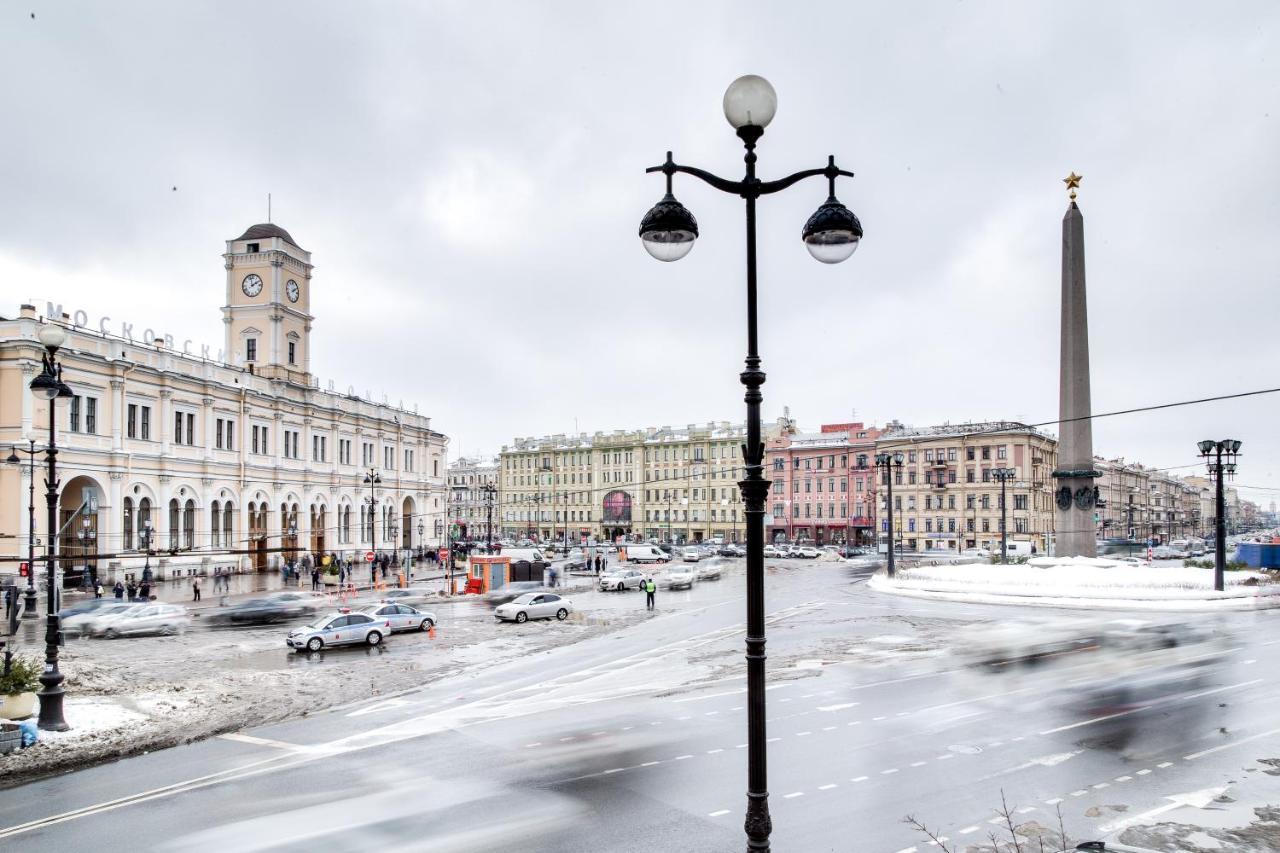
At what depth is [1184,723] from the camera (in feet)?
47.6

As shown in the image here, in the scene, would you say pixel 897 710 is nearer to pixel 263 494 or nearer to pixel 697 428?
pixel 263 494

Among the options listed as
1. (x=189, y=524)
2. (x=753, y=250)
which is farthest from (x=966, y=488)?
(x=753, y=250)

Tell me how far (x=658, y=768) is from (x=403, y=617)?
20715 mm

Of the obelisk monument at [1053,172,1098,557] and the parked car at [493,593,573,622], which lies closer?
the parked car at [493,593,573,622]

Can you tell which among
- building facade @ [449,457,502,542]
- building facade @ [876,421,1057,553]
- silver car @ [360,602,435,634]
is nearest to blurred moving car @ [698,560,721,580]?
silver car @ [360,602,435,634]

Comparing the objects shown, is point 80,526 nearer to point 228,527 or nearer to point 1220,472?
point 228,527

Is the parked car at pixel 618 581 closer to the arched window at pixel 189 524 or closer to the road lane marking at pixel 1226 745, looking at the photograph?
the arched window at pixel 189 524

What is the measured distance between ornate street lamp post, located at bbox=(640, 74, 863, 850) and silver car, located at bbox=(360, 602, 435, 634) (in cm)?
2640

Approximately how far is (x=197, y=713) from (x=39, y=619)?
75.7 feet

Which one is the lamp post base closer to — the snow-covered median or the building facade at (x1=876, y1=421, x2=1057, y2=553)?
the snow-covered median

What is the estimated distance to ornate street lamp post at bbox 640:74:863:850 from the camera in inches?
236

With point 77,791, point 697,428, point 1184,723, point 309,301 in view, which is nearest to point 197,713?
point 77,791

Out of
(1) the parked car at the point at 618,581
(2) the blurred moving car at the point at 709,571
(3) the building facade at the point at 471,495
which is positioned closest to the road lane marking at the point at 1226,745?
(1) the parked car at the point at 618,581

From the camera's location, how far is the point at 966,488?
88875 millimetres
